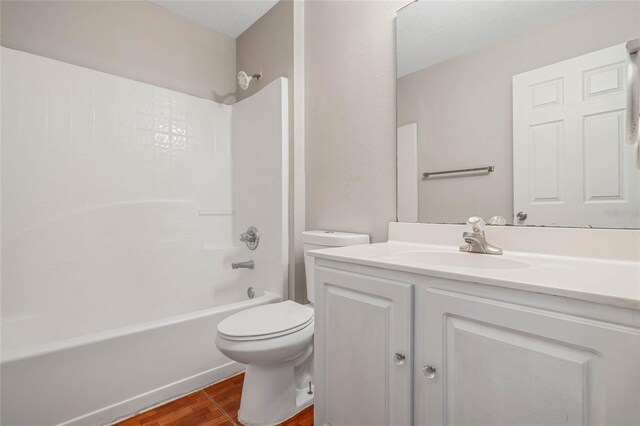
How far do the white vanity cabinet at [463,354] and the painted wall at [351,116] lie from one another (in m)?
0.62

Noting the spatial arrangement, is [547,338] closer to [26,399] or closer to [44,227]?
[26,399]

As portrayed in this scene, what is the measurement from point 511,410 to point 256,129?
6.60 feet

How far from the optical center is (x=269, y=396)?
1366 mm

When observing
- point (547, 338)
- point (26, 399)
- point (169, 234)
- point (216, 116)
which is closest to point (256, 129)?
point (216, 116)

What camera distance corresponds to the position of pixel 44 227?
5.54ft

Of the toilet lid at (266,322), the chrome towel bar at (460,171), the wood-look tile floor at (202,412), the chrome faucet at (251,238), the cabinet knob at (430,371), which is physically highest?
the chrome towel bar at (460,171)

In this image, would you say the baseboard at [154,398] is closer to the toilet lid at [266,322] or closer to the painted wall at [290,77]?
the toilet lid at [266,322]

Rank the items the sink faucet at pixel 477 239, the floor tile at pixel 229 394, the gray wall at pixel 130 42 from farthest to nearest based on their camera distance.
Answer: the gray wall at pixel 130 42, the floor tile at pixel 229 394, the sink faucet at pixel 477 239

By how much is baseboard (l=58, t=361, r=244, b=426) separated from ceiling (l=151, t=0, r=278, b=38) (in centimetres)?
233

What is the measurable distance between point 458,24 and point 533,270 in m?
1.10

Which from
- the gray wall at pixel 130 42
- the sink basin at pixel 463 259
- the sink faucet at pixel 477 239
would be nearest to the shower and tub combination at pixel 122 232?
the gray wall at pixel 130 42

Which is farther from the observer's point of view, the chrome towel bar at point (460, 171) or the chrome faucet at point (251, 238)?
the chrome faucet at point (251, 238)

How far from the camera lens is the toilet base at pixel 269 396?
4.43 ft

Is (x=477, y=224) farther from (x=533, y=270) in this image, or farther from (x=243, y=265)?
→ (x=243, y=265)
